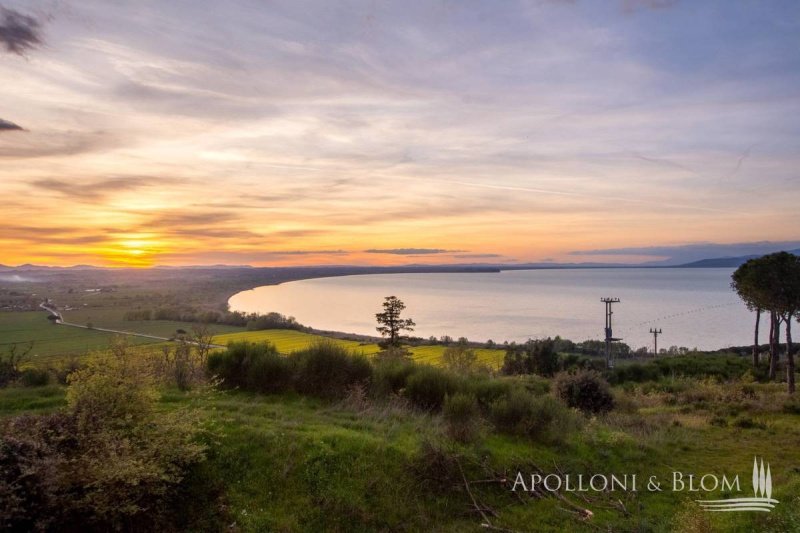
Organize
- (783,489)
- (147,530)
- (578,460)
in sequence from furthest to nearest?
(578,460)
(783,489)
(147,530)

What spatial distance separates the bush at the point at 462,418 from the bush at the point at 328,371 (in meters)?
3.82

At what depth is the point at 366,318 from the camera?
85.5 metres

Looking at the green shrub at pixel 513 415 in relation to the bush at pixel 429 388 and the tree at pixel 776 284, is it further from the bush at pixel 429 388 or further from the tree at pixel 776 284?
the tree at pixel 776 284

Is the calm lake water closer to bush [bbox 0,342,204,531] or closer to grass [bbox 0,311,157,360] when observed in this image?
grass [bbox 0,311,157,360]

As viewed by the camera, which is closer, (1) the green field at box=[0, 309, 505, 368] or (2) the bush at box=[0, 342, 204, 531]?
(2) the bush at box=[0, 342, 204, 531]

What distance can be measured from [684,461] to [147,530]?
35.4 feet

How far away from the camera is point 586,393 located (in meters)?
16.2

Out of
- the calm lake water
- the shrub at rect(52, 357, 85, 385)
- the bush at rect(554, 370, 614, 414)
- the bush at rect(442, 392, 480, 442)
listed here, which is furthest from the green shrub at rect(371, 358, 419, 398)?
the calm lake water

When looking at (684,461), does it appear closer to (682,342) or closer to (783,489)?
(783,489)

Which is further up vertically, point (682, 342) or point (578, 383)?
point (578, 383)

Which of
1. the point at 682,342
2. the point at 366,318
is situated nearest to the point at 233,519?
the point at 682,342

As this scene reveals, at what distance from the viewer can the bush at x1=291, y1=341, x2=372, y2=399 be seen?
44.9 feet

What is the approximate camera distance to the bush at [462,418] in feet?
32.7

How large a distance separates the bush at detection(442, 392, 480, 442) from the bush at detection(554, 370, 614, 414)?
650 centimetres
